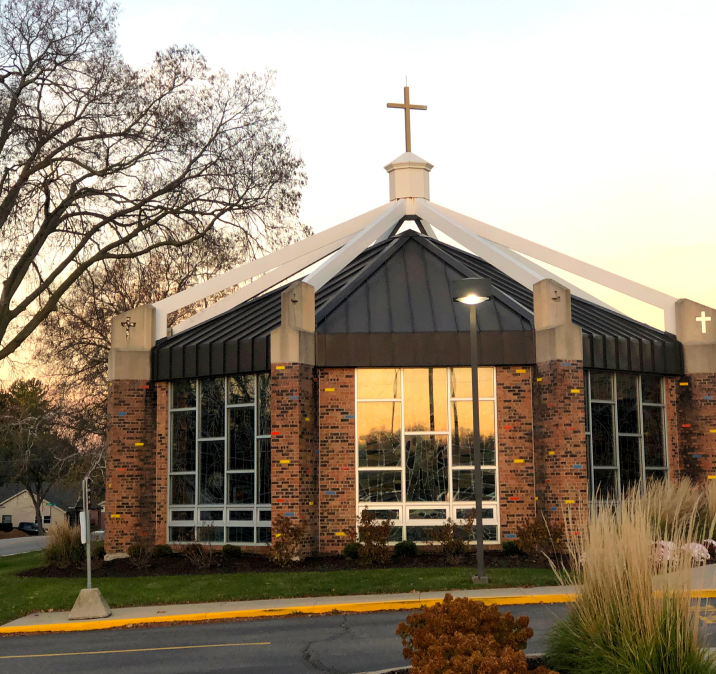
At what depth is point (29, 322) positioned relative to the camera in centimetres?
2495

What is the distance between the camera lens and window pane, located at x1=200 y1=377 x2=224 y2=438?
69.7 ft

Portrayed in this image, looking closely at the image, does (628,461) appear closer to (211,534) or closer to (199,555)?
(211,534)

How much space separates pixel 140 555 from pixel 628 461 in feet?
37.2

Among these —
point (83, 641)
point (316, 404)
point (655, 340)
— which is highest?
point (655, 340)

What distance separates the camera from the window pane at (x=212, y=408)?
21234 mm

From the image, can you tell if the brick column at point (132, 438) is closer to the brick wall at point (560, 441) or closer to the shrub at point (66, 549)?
the shrub at point (66, 549)

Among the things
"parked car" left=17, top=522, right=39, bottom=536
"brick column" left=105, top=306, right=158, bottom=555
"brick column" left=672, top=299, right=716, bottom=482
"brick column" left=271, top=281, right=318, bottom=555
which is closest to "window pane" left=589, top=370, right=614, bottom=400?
"brick column" left=672, top=299, right=716, bottom=482

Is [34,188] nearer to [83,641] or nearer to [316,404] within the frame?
[316,404]

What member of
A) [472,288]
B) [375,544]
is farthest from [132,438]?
[472,288]

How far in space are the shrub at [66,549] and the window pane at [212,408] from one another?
367 centimetres

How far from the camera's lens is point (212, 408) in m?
21.4

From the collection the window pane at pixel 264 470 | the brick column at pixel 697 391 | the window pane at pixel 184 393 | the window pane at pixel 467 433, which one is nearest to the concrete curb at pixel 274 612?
the window pane at pixel 467 433

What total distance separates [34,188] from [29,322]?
369 centimetres

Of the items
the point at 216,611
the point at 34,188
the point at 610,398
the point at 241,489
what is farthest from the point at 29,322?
the point at 610,398
